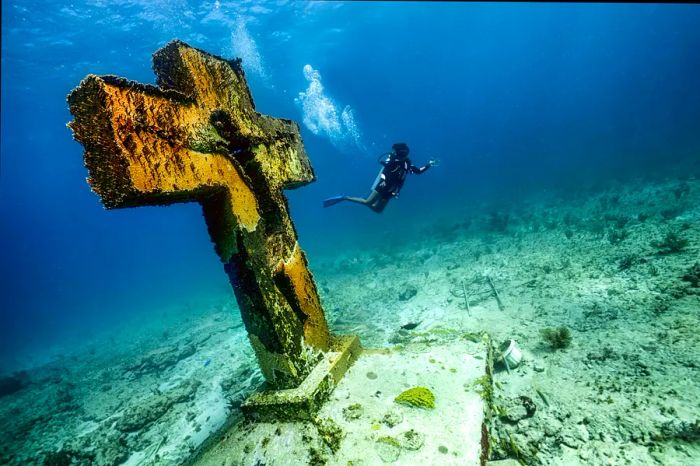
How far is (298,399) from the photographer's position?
107 inches

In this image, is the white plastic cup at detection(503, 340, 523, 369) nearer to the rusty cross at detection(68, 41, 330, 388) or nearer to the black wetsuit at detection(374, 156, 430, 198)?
the rusty cross at detection(68, 41, 330, 388)

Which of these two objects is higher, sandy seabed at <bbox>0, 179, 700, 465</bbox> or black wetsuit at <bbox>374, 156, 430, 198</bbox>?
black wetsuit at <bbox>374, 156, 430, 198</bbox>

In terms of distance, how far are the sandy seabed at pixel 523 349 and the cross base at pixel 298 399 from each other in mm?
889

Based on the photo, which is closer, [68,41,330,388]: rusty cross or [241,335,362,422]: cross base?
[68,41,330,388]: rusty cross

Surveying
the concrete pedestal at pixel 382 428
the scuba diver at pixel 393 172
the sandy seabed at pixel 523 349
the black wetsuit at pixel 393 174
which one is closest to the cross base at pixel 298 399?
the concrete pedestal at pixel 382 428

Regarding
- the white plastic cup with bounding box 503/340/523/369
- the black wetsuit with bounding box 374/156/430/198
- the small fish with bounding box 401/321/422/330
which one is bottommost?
the small fish with bounding box 401/321/422/330

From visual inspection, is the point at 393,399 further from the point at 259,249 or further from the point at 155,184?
the point at 155,184

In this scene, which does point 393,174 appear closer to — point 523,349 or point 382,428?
point 523,349

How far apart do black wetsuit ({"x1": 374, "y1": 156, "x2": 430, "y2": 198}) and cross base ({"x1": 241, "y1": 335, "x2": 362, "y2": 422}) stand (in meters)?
6.75

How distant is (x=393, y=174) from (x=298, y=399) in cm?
740

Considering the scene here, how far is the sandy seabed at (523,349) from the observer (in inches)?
123

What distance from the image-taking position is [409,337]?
5855mm

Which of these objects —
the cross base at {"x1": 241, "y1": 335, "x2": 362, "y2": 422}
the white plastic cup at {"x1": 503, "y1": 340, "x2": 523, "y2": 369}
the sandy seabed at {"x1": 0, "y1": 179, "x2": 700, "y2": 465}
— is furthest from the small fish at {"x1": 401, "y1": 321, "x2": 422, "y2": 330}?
the cross base at {"x1": 241, "y1": 335, "x2": 362, "y2": 422}

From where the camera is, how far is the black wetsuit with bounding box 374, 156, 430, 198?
902cm
